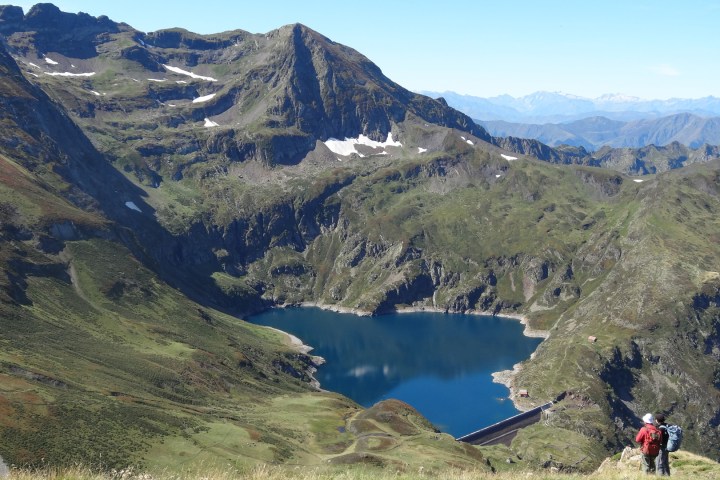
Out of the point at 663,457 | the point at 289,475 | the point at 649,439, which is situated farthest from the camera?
the point at 663,457

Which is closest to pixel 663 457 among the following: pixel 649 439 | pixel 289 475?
pixel 649 439

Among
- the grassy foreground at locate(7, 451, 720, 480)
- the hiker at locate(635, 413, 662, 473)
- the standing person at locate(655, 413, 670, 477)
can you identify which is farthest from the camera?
the standing person at locate(655, 413, 670, 477)

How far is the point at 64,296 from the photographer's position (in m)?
196

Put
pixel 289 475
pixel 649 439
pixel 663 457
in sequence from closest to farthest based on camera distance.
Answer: pixel 289 475
pixel 649 439
pixel 663 457

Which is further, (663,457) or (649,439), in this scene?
(663,457)

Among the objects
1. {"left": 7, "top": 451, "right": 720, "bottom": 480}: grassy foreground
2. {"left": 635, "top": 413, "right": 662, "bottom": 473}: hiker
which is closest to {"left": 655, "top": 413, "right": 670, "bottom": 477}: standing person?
{"left": 635, "top": 413, "right": 662, "bottom": 473}: hiker

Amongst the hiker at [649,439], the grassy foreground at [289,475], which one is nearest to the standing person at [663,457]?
the hiker at [649,439]

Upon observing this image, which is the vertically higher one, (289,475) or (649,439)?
(649,439)

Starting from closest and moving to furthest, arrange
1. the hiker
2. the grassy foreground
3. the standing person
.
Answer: the grassy foreground
the hiker
the standing person

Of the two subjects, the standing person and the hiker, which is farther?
the standing person

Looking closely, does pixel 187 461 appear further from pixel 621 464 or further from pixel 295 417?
pixel 621 464

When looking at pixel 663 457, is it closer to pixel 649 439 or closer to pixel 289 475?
pixel 649 439

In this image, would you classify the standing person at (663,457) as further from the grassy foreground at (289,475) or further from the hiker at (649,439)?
the grassy foreground at (289,475)

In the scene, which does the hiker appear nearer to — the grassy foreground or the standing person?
the standing person
